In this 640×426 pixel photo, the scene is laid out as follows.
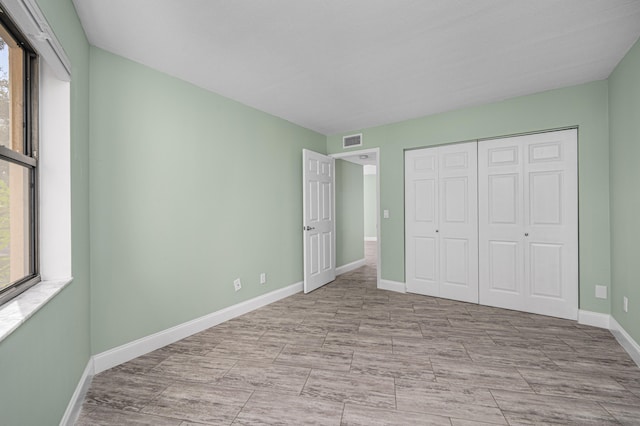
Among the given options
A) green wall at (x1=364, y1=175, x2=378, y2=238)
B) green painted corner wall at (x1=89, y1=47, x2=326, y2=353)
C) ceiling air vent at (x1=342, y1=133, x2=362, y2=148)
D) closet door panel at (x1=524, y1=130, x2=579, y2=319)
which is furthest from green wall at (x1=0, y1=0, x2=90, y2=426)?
green wall at (x1=364, y1=175, x2=378, y2=238)

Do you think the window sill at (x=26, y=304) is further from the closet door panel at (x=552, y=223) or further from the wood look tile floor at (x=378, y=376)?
the closet door panel at (x=552, y=223)

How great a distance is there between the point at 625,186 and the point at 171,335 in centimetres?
433

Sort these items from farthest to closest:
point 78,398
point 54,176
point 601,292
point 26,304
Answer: point 601,292, point 78,398, point 54,176, point 26,304

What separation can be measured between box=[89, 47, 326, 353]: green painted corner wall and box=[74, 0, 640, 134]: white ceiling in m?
0.31

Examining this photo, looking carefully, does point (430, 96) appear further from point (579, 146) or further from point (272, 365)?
point (272, 365)

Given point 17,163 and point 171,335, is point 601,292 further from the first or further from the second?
point 17,163

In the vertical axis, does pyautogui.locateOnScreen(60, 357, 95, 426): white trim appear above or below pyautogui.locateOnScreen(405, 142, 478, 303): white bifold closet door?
below

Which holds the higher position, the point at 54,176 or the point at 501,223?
the point at 54,176

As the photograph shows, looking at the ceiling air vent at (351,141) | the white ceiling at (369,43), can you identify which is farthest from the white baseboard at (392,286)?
the white ceiling at (369,43)

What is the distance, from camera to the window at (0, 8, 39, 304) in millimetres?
1316

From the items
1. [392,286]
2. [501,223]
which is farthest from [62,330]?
[501,223]

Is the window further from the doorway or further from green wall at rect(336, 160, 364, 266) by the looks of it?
green wall at rect(336, 160, 364, 266)

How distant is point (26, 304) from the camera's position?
1290mm

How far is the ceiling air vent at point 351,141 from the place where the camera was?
475cm
